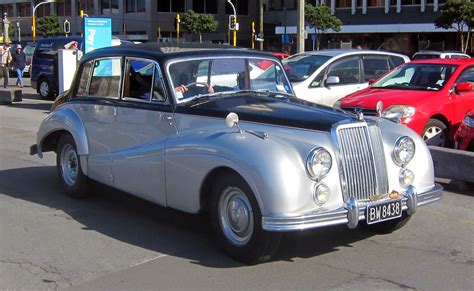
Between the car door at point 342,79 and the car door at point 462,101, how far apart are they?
8.06 feet

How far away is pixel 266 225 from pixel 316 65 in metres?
7.55

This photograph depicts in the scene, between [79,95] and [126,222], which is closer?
[126,222]

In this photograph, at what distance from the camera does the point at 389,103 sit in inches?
349

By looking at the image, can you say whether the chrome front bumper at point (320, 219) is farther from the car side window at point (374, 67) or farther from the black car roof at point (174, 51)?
the car side window at point (374, 67)

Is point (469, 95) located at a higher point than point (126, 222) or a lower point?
higher

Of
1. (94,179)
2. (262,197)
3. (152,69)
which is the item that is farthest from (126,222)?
Result: (262,197)

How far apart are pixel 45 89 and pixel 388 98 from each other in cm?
1423

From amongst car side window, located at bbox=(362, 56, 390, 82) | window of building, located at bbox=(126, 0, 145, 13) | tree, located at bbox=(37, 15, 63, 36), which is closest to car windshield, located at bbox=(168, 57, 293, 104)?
car side window, located at bbox=(362, 56, 390, 82)

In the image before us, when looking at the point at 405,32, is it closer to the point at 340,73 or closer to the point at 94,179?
the point at 340,73

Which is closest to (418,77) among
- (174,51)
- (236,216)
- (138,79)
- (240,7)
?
(174,51)

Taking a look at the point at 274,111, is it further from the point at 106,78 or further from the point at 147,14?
the point at 147,14

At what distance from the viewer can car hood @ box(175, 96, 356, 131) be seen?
483cm

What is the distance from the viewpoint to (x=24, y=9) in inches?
3098

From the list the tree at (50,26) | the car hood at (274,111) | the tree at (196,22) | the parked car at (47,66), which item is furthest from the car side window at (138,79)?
the tree at (50,26)
